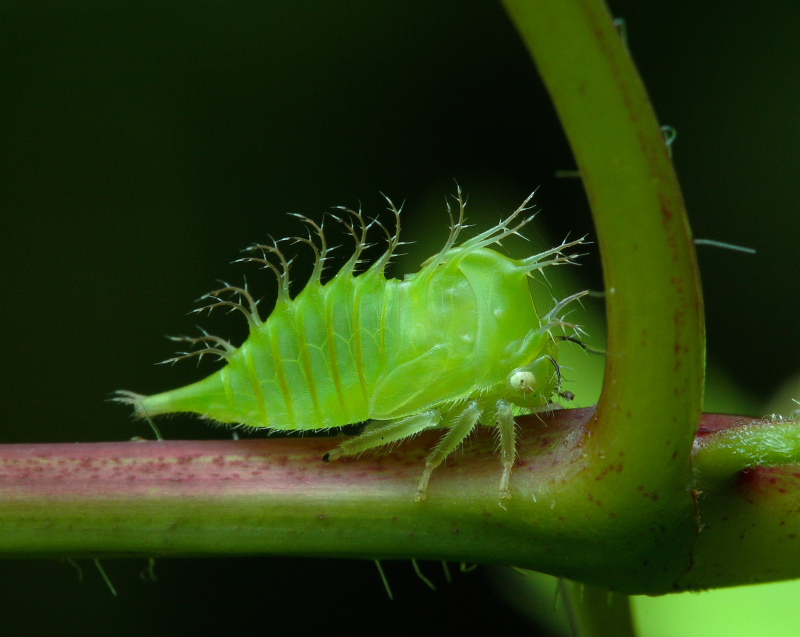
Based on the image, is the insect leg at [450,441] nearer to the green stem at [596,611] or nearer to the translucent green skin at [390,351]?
the translucent green skin at [390,351]

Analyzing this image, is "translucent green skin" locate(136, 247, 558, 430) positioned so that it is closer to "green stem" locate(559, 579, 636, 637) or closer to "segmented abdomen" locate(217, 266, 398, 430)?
"segmented abdomen" locate(217, 266, 398, 430)

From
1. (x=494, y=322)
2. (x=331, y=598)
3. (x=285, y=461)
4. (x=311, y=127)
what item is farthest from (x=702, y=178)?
(x=285, y=461)

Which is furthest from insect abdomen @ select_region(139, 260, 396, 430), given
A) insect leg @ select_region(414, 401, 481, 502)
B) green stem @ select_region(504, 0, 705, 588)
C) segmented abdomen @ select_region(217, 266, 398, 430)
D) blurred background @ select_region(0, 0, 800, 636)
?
blurred background @ select_region(0, 0, 800, 636)

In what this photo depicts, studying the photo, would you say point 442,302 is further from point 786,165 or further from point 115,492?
point 786,165

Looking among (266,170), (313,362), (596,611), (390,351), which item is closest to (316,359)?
(313,362)

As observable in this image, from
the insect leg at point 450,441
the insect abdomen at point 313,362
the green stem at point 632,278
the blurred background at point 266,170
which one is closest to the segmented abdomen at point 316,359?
the insect abdomen at point 313,362
